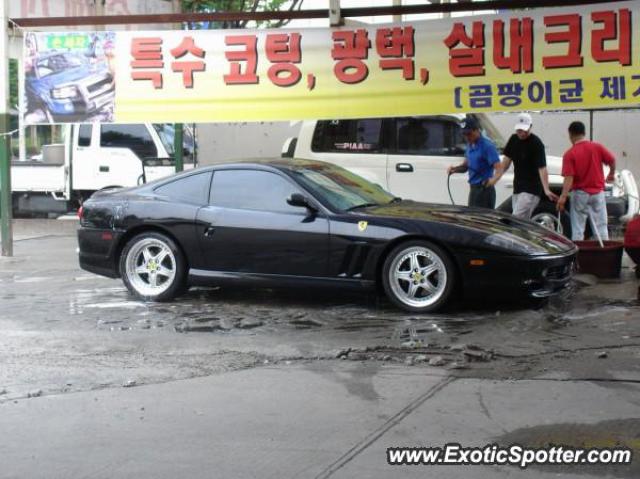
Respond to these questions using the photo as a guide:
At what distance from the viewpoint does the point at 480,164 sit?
1069 cm

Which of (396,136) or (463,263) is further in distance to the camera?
(396,136)

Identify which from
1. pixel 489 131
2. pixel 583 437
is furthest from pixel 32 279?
pixel 583 437

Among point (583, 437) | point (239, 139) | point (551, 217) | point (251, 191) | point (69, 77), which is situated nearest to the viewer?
point (583, 437)

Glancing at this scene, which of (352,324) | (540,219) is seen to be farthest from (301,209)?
(540,219)

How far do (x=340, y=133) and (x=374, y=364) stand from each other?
21.4 feet

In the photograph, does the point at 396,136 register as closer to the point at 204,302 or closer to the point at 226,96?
the point at 226,96

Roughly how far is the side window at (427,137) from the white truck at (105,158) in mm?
5269

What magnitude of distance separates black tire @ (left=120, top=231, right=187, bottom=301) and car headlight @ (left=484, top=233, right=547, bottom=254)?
9.79 feet

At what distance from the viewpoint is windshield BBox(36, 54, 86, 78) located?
39.1 feet

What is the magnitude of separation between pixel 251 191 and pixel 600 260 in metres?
3.85

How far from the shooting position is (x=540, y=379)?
19.3 ft

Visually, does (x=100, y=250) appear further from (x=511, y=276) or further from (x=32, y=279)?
(x=511, y=276)

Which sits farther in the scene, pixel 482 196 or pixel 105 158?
pixel 105 158

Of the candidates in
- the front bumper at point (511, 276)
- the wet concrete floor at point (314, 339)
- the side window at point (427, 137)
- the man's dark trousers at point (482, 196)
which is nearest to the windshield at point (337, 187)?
the wet concrete floor at point (314, 339)
